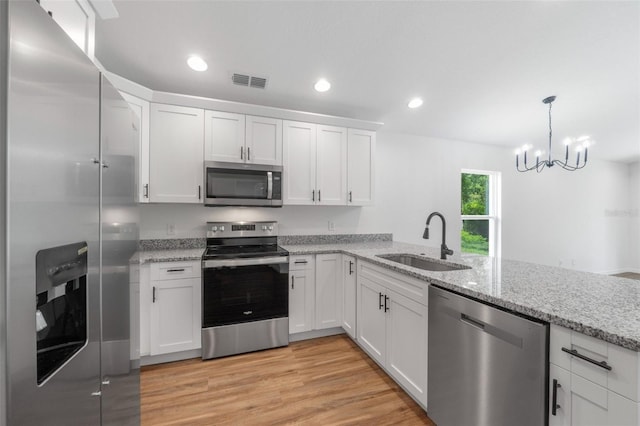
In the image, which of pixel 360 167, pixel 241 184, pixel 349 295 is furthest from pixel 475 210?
pixel 241 184

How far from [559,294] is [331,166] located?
235 cm

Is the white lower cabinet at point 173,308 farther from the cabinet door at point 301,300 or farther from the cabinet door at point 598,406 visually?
the cabinet door at point 598,406

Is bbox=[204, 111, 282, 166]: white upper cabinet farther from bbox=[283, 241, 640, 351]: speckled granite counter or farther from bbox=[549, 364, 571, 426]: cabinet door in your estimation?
bbox=[549, 364, 571, 426]: cabinet door

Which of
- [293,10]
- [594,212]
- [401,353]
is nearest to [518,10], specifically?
[293,10]

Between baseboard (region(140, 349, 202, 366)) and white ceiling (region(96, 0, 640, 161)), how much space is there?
2.56 meters

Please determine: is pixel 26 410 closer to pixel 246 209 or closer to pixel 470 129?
pixel 246 209

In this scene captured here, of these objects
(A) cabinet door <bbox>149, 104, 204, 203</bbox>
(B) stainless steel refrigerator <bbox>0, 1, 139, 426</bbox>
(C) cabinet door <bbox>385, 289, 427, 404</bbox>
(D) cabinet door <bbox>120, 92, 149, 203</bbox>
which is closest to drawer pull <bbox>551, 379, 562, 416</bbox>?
(C) cabinet door <bbox>385, 289, 427, 404</bbox>

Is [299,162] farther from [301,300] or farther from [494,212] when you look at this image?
[494,212]

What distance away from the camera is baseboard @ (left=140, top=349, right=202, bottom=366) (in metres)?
2.31

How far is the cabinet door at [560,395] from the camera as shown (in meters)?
0.99

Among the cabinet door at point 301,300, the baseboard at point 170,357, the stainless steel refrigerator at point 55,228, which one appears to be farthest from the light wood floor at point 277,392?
the stainless steel refrigerator at point 55,228

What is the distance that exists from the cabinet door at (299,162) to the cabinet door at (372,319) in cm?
115

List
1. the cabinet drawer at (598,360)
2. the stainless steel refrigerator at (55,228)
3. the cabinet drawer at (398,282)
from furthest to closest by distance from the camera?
the cabinet drawer at (398,282), the cabinet drawer at (598,360), the stainless steel refrigerator at (55,228)

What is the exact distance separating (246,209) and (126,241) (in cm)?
181
